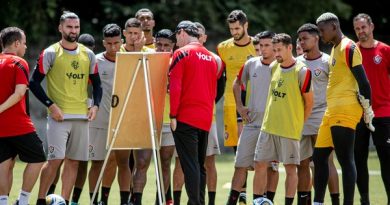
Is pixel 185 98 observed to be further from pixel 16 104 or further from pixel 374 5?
pixel 374 5

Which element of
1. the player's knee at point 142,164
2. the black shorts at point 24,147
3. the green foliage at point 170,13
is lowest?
the player's knee at point 142,164

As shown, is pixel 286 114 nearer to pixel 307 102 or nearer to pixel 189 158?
pixel 307 102

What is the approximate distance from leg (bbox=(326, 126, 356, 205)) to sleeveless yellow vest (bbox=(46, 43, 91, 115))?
316 cm

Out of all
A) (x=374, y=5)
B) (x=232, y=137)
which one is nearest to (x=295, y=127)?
(x=232, y=137)

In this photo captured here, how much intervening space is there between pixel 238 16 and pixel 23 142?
369 cm

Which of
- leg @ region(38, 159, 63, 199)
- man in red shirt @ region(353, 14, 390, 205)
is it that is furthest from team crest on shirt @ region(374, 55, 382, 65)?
leg @ region(38, 159, 63, 199)

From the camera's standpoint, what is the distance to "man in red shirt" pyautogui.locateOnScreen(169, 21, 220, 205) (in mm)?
11641

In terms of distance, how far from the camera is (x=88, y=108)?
12.9 meters

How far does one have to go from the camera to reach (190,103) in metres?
11.8

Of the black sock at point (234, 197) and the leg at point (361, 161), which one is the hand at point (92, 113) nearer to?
the black sock at point (234, 197)

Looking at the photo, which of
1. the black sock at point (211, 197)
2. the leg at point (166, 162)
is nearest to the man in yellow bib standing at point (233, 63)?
the black sock at point (211, 197)

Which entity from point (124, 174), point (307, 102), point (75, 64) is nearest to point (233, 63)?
point (307, 102)

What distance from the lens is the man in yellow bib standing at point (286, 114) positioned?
1219 centimetres

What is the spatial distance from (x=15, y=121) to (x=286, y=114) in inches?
127
